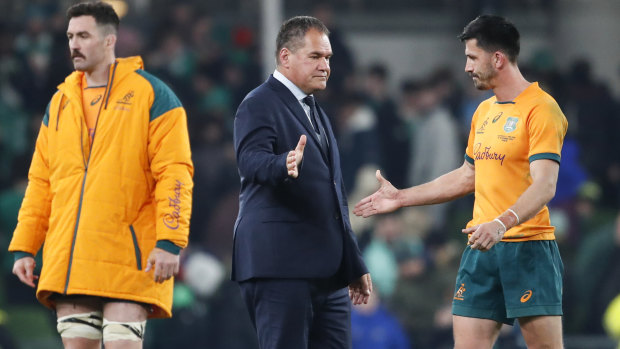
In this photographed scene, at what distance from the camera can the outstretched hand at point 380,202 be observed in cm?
569

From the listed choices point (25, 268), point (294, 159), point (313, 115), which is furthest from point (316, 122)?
point (25, 268)

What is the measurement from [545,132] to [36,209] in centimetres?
266

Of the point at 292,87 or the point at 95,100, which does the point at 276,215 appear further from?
the point at 95,100

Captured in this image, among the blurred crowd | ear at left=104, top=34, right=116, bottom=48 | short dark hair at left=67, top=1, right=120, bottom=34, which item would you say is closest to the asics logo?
ear at left=104, top=34, right=116, bottom=48

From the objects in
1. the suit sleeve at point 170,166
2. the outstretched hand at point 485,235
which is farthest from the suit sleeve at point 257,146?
the outstretched hand at point 485,235

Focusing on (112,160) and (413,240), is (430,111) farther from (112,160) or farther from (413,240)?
(112,160)

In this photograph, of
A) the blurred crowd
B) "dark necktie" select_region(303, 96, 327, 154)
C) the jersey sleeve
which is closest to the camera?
the jersey sleeve

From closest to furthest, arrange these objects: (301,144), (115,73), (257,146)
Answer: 1. (301,144)
2. (257,146)
3. (115,73)

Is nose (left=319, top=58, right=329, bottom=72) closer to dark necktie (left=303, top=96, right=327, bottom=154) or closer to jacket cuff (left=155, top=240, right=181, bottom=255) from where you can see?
dark necktie (left=303, top=96, right=327, bottom=154)

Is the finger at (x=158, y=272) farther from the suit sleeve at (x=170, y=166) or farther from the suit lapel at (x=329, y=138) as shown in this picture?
the suit lapel at (x=329, y=138)

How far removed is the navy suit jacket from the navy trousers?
61 millimetres

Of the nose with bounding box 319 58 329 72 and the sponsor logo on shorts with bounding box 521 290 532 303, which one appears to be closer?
the sponsor logo on shorts with bounding box 521 290 532 303

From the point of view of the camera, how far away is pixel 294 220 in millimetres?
5461

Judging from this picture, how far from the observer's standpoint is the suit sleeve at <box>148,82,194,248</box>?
567 cm
